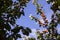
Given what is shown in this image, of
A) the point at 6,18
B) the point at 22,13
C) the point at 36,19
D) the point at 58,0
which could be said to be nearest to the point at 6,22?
the point at 6,18

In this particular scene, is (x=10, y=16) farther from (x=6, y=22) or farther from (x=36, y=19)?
(x=36, y=19)

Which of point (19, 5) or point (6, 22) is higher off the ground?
point (19, 5)

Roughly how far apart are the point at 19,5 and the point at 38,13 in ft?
3.29

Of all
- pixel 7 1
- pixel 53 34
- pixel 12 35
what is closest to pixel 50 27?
pixel 53 34

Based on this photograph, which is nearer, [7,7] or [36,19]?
[7,7]

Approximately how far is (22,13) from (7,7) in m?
0.69

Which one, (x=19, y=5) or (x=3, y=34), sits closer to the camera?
(x=3, y=34)

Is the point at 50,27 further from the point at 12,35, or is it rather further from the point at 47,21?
the point at 12,35

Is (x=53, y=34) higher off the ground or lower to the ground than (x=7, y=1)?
lower

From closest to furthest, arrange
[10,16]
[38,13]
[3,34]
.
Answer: [3,34], [10,16], [38,13]

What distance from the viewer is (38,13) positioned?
8.20m

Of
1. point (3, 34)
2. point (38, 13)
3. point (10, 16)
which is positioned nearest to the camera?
point (3, 34)

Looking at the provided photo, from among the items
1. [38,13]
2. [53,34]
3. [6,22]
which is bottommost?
[53,34]

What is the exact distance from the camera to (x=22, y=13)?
766cm
